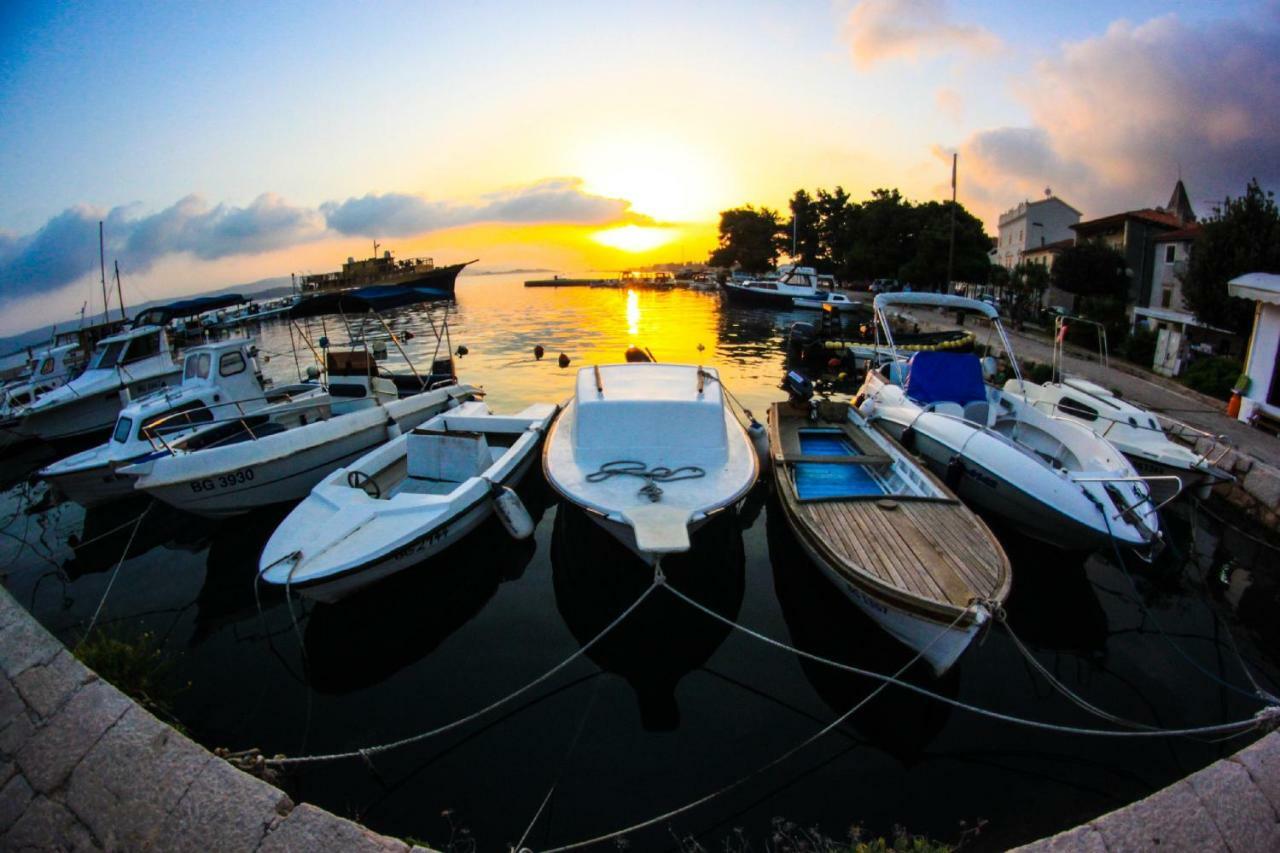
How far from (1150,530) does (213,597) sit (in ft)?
44.4

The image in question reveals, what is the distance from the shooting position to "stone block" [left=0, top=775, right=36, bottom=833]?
12.0ft

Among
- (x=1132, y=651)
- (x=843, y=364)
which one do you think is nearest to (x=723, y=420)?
(x=1132, y=651)

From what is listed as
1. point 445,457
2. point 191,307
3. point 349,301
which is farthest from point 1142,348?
point 191,307

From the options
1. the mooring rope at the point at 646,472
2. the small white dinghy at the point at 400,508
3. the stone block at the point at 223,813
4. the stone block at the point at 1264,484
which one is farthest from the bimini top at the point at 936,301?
the stone block at the point at 223,813

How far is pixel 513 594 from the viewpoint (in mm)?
8656

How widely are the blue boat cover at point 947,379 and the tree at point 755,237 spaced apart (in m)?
77.8

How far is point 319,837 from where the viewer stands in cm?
343

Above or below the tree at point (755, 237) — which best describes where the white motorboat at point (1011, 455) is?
below

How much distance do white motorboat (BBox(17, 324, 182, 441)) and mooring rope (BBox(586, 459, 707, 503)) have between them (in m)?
16.4

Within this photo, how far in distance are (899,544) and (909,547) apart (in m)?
0.12

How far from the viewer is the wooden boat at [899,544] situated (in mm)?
5824

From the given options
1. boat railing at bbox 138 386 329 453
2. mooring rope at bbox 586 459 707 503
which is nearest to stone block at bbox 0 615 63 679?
mooring rope at bbox 586 459 707 503

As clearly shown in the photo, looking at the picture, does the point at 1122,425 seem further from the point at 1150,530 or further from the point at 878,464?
the point at 878,464

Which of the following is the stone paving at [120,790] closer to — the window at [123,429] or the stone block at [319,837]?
the stone block at [319,837]
